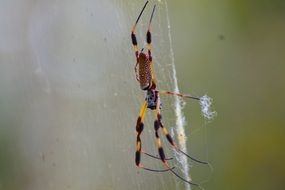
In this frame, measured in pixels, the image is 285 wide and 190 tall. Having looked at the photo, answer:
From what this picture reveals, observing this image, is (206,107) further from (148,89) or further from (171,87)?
(148,89)

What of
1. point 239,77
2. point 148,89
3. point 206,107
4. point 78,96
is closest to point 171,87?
point 148,89

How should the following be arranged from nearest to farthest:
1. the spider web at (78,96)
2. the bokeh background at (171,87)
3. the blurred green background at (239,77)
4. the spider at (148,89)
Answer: the spider at (148,89)
the spider web at (78,96)
the bokeh background at (171,87)
the blurred green background at (239,77)

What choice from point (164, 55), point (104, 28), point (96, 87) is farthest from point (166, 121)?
point (96, 87)

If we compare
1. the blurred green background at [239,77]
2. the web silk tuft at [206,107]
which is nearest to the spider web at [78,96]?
the web silk tuft at [206,107]

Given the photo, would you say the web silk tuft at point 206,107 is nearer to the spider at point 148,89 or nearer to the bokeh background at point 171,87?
the bokeh background at point 171,87

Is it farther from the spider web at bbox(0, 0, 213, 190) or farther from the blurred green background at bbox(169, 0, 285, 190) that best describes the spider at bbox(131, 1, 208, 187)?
the blurred green background at bbox(169, 0, 285, 190)

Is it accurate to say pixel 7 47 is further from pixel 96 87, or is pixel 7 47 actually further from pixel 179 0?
pixel 179 0
